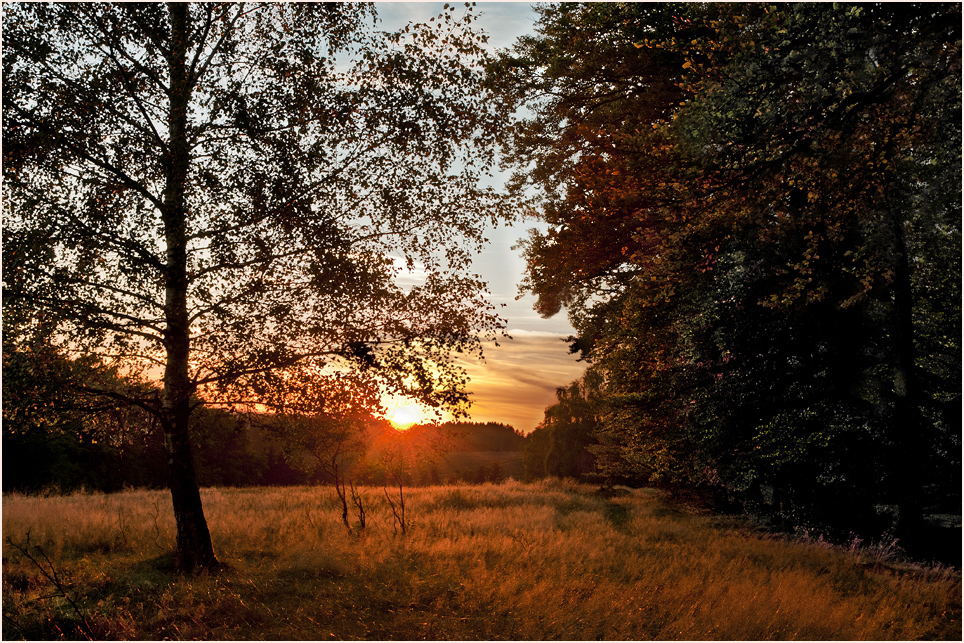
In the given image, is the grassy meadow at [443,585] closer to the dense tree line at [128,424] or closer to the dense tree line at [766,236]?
the dense tree line at [128,424]

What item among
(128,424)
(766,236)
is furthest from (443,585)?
(766,236)

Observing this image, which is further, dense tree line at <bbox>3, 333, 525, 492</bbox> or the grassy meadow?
dense tree line at <bbox>3, 333, 525, 492</bbox>

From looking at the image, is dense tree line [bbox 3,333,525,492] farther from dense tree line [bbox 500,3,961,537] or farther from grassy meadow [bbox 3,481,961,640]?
dense tree line [bbox 500,3,961,537]

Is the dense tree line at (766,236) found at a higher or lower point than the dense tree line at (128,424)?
higher

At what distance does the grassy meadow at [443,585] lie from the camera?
301 inches

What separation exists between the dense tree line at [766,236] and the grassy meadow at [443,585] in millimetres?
2947

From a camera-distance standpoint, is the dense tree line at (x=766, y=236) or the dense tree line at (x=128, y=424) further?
the dense tree line at (x=128, y=424)

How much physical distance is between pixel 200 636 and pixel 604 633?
5.17 metres

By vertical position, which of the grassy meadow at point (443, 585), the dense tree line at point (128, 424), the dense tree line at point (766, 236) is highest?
the dense tree line at point (766, 236)

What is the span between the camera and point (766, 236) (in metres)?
10.8

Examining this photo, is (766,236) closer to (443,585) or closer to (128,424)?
(443,585)

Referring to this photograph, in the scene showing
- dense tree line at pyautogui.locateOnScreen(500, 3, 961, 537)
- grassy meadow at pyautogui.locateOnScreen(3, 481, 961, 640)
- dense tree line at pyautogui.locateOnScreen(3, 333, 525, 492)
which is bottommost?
grassy meadow at pyautogui.locateOnScreen(3, 481, 961, 640)

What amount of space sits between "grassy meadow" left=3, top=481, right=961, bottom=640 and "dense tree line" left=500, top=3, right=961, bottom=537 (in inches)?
116

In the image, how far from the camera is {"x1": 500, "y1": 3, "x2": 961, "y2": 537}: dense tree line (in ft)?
26.0
